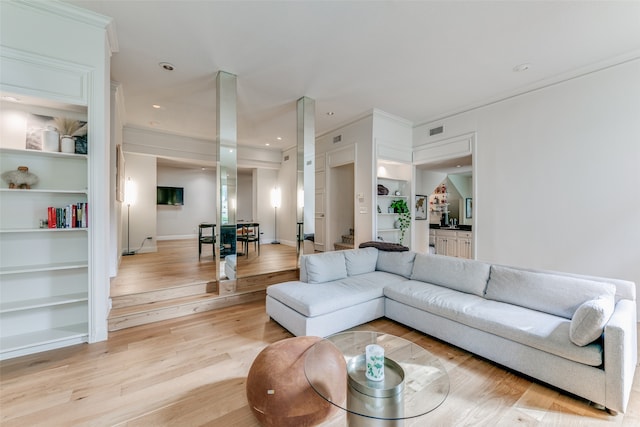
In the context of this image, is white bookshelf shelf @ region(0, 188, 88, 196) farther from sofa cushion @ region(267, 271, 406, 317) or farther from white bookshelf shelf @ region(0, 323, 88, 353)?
sofa cushion @ region(267, 271, 406, 317)

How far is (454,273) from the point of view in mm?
2879

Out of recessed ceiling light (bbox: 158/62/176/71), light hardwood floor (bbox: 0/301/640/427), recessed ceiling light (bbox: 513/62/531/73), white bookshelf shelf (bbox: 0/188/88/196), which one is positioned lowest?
light hardwood floor (bbox: 0/301/640/427)

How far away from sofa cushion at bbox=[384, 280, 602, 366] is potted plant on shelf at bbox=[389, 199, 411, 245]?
257 cm

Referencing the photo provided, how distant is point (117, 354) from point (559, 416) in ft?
11.3

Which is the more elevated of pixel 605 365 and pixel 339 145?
pixel 339 145

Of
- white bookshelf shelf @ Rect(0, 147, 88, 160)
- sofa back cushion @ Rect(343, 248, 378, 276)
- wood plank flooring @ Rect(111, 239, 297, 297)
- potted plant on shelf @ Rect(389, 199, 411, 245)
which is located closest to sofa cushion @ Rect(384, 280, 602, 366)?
sofa back cushion @ Rect(343, 248, 378, 276)

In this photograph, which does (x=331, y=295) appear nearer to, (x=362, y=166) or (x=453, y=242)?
(x=362, y=166)

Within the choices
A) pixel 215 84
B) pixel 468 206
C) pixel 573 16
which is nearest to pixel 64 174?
pixel 215 84

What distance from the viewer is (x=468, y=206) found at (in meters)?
7.17

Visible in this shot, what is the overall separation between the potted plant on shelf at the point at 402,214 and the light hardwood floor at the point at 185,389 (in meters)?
3.08

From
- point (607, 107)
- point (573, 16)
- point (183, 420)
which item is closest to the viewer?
point (183, 420)

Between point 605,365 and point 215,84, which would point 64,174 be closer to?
point 215,84

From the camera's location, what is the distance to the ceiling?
94.4 inches

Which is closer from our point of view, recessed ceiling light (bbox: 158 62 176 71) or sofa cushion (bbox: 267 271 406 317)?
sofa cushion (bbox: 267 271 406 317)
